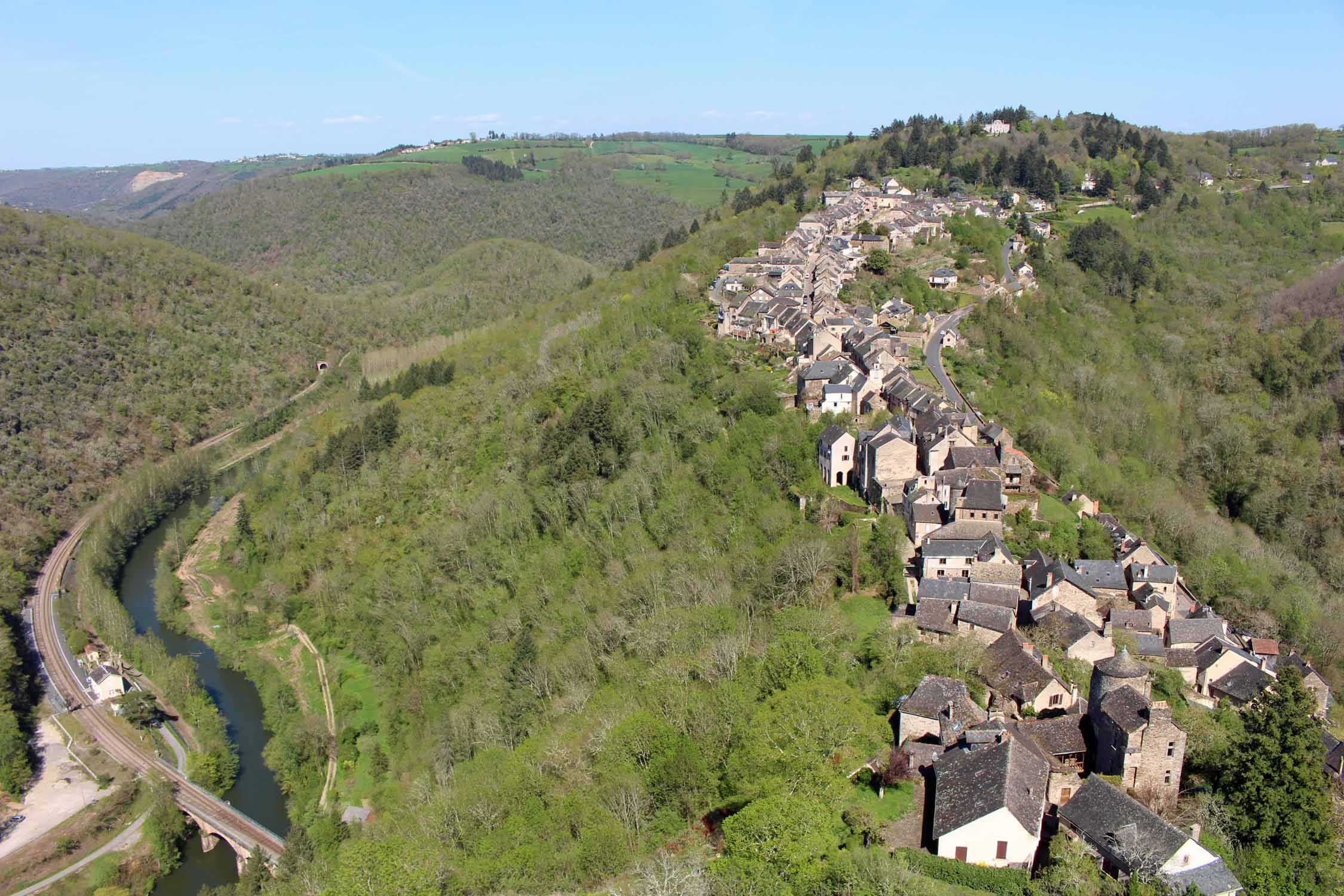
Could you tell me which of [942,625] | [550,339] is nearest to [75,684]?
[550,339]

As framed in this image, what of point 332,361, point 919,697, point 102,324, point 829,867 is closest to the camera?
point 829,867

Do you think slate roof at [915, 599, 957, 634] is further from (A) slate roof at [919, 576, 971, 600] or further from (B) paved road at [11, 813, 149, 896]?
(B) paved road at [11, 813, 149, 896]

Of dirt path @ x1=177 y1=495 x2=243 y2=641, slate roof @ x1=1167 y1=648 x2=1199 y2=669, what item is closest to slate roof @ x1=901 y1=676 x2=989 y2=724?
slate roof @ x1=1167 y1=648 x2=1199 y2=669

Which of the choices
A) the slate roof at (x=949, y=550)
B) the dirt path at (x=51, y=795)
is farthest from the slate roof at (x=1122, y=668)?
the dirt path at (x=51, y=795)

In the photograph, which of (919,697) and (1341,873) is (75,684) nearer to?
(919,697)

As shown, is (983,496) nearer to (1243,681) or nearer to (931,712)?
(1243,681)

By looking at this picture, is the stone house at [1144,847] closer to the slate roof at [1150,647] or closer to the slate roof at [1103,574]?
the slate roof at [1150,647]
